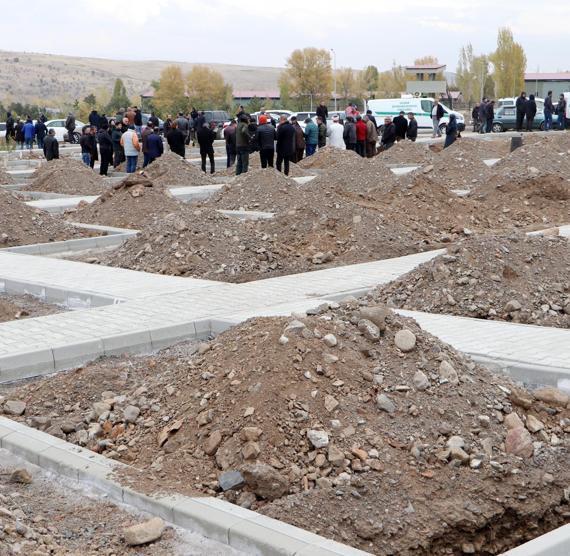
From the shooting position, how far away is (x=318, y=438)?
5.70m

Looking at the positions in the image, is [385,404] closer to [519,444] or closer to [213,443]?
[519,444]

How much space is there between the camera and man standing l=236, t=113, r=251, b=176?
23.1 meters

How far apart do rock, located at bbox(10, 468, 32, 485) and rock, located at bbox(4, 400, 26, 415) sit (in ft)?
4.12

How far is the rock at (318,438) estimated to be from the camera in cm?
568

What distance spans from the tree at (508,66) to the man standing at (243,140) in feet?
209

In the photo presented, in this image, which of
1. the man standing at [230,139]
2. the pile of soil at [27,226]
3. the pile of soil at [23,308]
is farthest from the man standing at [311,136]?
the pile of soil at [23,308]

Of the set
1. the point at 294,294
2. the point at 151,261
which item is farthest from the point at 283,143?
the point at 294,294

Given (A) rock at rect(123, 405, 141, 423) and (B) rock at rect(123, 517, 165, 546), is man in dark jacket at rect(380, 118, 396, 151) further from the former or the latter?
(B) rock at rect(123, 517, 165, 546)

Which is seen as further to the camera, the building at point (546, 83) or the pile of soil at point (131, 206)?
the building at point (546, 83)

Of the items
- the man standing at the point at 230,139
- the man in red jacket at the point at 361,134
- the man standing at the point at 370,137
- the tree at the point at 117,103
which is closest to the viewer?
the man standing at the point at 230,139

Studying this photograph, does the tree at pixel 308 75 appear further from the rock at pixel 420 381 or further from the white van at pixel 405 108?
the rock at pixel 420 381

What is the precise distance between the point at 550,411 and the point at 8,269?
817 cm

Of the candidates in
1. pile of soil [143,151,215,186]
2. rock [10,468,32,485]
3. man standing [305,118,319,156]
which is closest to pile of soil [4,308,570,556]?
rock [10,468,32,485]

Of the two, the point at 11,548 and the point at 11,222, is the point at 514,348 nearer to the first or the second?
the point at 11,548
